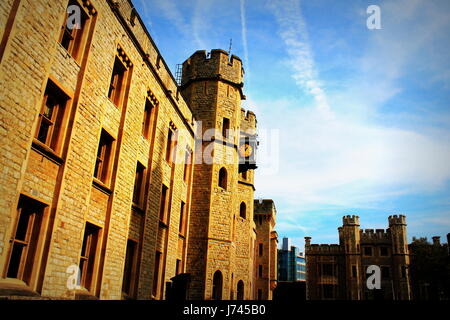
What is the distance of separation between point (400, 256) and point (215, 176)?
40.3 m

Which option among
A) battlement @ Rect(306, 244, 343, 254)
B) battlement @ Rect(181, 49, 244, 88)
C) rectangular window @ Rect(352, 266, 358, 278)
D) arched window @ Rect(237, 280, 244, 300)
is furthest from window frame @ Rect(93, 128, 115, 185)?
rectangular window @ Rect(352, 266, 358, 278)

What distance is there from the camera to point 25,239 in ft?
23.7

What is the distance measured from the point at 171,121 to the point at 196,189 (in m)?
4.84

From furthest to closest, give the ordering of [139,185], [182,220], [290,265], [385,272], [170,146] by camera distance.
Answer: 1. [290,265]
2. [385,272]
3. [182,220]
4. [170,146]
5. [139,185]

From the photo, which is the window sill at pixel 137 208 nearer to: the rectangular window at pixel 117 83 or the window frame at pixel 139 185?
the window frame at pixel 139 185

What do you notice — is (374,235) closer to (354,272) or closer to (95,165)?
(354,272)

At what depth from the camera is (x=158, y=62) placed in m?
14.4

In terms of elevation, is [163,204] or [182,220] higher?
[163,204]

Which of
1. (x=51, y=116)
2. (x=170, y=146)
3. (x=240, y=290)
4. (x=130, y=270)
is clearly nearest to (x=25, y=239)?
(x=51, y=116)

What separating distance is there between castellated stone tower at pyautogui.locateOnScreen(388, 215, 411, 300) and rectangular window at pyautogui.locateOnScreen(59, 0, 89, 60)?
50220mm

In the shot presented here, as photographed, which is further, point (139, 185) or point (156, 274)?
point (156, 274)

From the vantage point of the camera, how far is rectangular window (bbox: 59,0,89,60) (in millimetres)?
8780

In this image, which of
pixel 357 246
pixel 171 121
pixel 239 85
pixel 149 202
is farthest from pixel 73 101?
pixel 357 246
